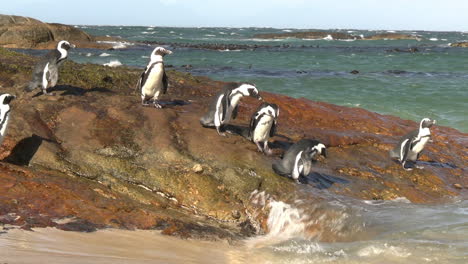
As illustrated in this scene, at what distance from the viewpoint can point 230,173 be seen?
713cm

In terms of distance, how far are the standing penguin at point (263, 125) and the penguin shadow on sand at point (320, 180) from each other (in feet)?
2.18

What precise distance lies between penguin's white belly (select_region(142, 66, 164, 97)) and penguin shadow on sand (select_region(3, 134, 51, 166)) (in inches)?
83.8

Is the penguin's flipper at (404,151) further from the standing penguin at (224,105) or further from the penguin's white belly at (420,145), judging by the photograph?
the standing penguin at (224,105)

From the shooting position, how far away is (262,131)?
313 inches

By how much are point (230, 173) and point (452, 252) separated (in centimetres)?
264

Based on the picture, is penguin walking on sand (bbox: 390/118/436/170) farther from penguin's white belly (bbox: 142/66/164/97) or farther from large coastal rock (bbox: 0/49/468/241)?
penguin's white belly (bbox: 142/66/164/97)

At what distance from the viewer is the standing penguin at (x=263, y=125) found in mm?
7934

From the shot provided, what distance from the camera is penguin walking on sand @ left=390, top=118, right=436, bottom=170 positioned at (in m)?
8.90

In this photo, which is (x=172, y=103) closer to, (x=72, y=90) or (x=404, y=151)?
(x=72, y=90)

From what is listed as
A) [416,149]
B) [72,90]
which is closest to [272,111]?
[416,149]

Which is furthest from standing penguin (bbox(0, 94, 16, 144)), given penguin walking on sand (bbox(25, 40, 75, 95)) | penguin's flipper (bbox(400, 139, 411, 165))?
penguin's flipper (bbox(400, 139, 411, 165))

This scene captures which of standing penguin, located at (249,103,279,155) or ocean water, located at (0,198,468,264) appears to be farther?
standing penguin, located at (249,103,279,155)

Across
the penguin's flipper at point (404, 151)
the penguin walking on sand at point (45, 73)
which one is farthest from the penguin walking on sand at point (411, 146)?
the penguin walking on sand at point (45, 73)

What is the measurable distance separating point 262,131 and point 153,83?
1.88 m
